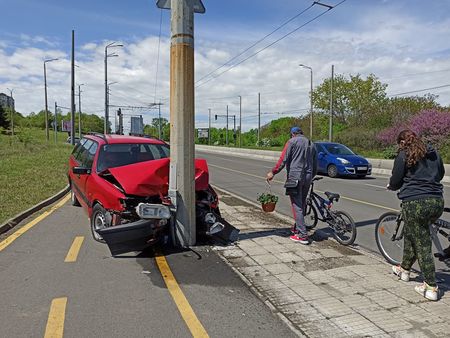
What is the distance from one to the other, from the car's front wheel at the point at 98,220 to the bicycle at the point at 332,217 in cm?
335

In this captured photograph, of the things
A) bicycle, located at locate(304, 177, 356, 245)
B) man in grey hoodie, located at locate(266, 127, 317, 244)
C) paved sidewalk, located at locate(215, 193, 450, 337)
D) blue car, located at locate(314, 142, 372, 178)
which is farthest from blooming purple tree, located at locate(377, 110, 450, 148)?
paved sidewalk, located at locate(215, 193, 450, 337)

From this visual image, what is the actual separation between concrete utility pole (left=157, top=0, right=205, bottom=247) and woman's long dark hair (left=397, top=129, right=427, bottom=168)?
2914mm

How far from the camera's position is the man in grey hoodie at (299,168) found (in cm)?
629

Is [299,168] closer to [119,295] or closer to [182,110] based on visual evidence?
[182,110]

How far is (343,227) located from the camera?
6.50 meters

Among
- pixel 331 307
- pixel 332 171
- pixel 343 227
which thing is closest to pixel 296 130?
pixel 343 227

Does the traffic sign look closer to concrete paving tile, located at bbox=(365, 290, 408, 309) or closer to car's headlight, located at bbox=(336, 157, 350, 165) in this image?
concrete paving tile, located at bbox=(365, 290, 408, 309)

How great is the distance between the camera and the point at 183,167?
589 centimetres

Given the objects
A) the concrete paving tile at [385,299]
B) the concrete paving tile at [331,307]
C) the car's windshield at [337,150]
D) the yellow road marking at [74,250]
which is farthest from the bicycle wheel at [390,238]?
the car's windshield at [337,150]

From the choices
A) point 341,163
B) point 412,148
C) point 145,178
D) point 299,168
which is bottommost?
point 341,163

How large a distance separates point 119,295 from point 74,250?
6.45 feet

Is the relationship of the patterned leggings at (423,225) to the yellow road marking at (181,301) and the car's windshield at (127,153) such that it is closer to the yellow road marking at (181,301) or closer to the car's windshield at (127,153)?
the yellow road marking at (181,301)

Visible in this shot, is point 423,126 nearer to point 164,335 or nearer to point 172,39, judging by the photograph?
point 172,39

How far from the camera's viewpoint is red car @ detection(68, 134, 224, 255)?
5.43 meters
